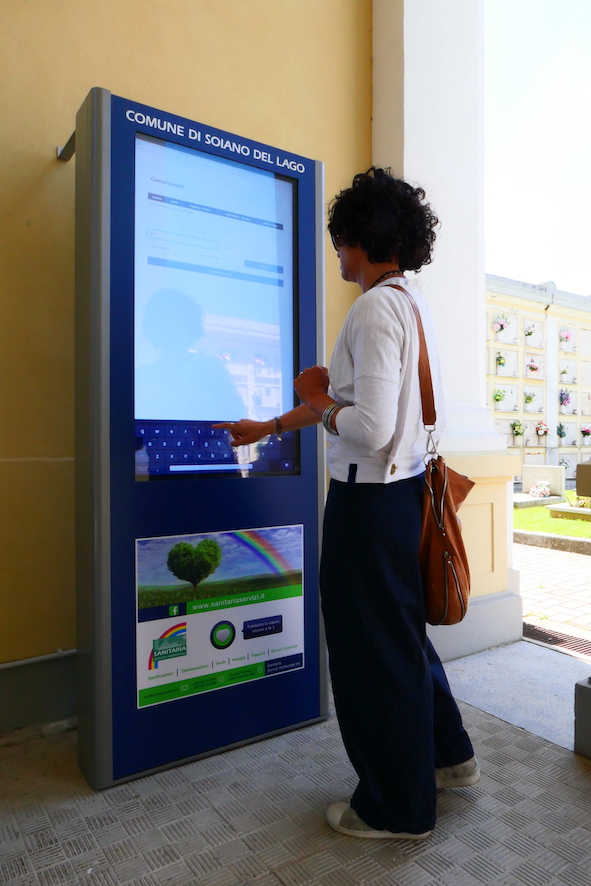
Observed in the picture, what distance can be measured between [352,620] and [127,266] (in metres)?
1.29

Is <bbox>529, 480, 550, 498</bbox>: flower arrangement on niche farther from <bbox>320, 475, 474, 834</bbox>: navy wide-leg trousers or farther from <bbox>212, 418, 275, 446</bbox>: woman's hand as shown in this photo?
<bbox>320, 475, 474, 834</bbox>: navy wide-leg trousers

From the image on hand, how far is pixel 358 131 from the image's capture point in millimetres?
3268

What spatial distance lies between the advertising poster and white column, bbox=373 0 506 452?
4.43 ft

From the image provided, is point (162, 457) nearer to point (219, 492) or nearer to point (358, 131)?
point (219, 492)

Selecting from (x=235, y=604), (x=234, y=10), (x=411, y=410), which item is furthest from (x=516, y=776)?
(x=234, y=10)

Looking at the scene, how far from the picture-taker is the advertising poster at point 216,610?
6.47 feet

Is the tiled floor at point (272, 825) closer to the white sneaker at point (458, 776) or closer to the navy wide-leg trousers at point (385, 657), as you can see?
the white sneaker at point (458, 776)

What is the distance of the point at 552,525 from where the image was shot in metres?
8.69

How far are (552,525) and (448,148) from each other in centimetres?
670

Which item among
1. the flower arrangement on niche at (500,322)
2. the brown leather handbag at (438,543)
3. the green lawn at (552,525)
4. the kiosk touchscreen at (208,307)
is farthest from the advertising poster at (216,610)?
the flower arrangement on niche at (500,322)

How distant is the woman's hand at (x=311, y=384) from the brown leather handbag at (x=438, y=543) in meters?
0.30

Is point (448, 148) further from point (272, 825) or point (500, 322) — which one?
point (500, 322)

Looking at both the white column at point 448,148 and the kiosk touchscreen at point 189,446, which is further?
the white column at point 448,148

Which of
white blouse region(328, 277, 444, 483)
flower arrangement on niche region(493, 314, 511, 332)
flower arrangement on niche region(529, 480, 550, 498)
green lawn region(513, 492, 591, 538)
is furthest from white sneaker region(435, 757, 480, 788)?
flower arrangement on niche region(493, 314, 511, 332)
